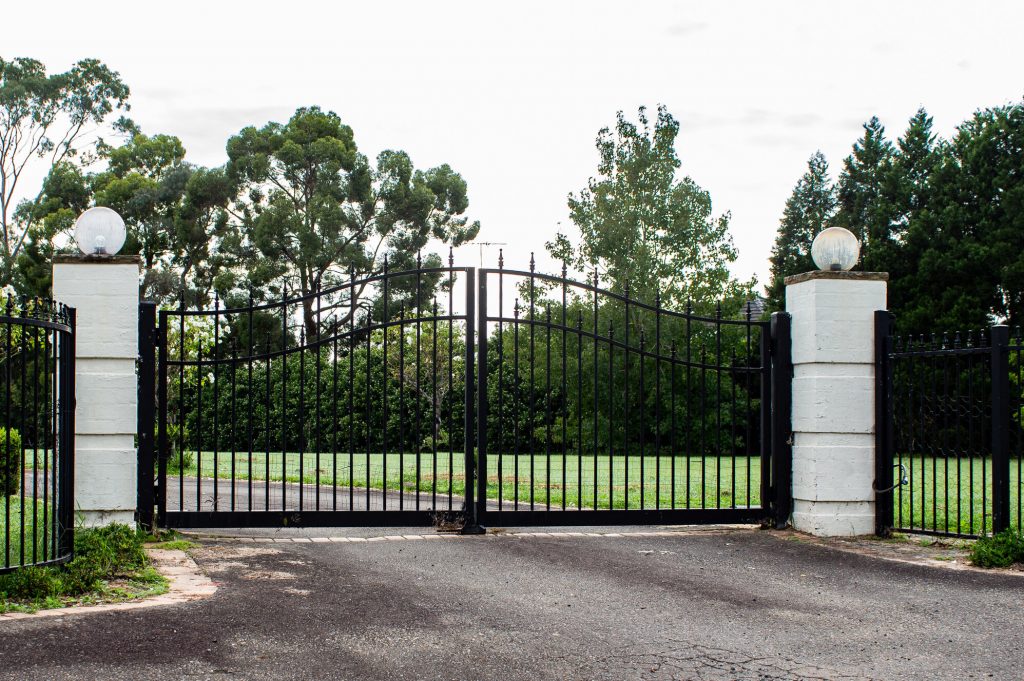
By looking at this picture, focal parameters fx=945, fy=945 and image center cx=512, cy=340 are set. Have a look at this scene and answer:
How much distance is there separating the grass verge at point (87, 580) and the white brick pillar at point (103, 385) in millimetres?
752

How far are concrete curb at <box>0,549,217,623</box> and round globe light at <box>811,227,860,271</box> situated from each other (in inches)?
219

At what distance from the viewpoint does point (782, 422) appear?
8430 mm

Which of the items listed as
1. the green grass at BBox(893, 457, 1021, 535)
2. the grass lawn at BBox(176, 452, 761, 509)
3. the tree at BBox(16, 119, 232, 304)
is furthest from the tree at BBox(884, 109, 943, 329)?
the tree at BBox(16, 119, 232, 304)

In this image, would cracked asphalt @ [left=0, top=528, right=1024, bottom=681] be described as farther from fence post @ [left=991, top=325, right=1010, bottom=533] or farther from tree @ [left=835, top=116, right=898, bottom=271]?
tree @ [left=835, top=116, right=898, bottom=271]

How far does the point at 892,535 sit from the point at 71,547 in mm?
6473

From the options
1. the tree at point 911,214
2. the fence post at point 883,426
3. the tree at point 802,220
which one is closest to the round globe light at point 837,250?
the fence post at point 883,426

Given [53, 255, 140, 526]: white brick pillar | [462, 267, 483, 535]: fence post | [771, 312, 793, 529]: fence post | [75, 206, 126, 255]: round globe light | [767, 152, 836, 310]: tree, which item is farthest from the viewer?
[767, 152, 836, 310]: tree

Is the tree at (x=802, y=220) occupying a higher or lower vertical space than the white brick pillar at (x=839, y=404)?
higher

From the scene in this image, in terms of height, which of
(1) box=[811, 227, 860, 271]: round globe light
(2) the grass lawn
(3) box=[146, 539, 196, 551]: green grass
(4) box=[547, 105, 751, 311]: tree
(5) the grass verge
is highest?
(4) box=[547, 105, 751, 311]: tree

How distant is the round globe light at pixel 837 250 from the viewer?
8.22 metres

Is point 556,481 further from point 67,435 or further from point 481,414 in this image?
point 67,435

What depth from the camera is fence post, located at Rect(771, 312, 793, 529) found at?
8.42m

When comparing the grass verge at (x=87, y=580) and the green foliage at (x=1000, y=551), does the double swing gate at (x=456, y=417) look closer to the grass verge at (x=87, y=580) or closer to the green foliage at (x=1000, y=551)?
the grass verge at (x=87, y=580)

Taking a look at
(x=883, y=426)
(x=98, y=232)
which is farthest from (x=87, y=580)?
(x=883, y=426)
